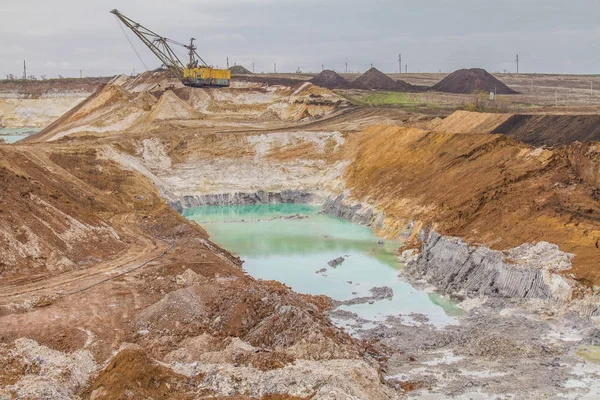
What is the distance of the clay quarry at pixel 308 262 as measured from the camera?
1952cm

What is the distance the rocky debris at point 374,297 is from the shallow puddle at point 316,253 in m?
0.27

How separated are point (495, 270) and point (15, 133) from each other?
87.8m

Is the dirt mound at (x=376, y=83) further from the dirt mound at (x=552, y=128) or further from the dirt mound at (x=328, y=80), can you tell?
the dirt mound at (x=552, y=128)

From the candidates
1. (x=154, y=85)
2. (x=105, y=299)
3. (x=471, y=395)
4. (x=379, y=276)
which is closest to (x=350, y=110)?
(x=154, y=85)

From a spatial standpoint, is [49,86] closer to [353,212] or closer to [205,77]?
[205,77]

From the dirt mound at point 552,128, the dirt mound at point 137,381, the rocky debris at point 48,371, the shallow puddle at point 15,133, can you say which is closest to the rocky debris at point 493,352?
the dirt mound at point 137,381

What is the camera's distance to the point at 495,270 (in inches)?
1148

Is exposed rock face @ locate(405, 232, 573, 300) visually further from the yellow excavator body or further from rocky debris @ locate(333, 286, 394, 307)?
the yellow excavator body

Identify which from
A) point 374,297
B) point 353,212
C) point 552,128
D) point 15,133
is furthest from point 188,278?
point 15,133

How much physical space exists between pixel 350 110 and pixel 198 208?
26875mm

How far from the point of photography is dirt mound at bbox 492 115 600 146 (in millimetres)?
42688

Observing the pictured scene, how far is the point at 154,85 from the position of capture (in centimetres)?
9844

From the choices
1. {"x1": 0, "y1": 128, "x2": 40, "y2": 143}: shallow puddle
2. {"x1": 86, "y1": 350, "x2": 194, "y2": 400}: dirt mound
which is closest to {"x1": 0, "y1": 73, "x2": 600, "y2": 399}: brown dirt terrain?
{"x1": 86, "y1": 350, "x2": 194, "y2": 400}: dirt mound

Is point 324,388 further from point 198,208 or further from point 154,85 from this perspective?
point 154,85
